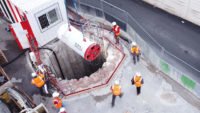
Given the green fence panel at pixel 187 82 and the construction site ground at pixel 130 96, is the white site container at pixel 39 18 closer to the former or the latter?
the construction site ground at pixel 130 96

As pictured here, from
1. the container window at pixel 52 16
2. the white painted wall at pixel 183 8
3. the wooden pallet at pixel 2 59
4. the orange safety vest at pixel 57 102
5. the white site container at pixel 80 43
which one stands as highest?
the container window at pixel 52 16

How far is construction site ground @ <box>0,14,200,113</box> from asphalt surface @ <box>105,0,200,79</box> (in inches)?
79.9

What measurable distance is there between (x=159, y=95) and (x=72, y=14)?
11.3m

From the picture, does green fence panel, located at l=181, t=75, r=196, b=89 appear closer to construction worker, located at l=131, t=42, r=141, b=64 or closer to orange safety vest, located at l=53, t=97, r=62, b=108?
construction worker, located at l=131, t=42, r=141, b=64

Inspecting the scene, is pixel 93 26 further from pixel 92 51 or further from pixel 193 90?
pixel 193 90

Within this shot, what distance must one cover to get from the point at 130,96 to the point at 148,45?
3898 millimetres

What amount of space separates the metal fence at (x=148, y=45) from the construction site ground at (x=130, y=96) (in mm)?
702

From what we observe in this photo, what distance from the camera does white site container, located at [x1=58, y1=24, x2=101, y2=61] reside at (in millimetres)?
15156

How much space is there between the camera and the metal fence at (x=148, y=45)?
631 inches

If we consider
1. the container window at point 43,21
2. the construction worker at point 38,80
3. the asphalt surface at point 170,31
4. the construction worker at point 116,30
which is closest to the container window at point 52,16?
the container window at point 43,21

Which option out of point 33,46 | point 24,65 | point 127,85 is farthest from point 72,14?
point 127,85

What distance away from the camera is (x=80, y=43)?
50.6ft

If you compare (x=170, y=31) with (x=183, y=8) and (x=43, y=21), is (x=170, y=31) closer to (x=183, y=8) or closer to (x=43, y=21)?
(x=183, y=8)

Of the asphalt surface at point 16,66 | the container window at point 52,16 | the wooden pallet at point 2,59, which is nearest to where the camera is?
the asphalt surface at point 16,66
